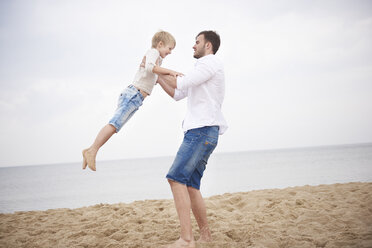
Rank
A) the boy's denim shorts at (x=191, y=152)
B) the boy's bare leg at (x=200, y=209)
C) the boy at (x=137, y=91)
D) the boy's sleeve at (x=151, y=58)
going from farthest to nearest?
1. the boy at (x=137, y=91)
2. the boy's sleeve at (x=151, y=58)
3. the boy's bare leg at (x=200, y=209)
4. the boy's denim shorts at (x=191, y=152)

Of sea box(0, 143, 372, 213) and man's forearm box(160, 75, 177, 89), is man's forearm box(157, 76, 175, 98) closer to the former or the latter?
man's forearm box(160, 75, 177, 89)

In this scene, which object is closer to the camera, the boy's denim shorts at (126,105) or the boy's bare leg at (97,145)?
the boy's bare leg at (97,145)

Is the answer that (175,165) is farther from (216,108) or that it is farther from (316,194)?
(316,194)

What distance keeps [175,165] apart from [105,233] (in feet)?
5.20

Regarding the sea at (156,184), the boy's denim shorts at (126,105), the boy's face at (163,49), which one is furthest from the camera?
the sea at (156,184)

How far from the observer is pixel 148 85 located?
3.62 m

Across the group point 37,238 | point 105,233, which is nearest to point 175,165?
point 105,233

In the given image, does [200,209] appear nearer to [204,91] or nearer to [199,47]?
[204,91]

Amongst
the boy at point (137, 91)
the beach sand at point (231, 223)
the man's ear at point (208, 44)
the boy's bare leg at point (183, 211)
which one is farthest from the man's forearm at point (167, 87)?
the beach sand at point (231, 223)

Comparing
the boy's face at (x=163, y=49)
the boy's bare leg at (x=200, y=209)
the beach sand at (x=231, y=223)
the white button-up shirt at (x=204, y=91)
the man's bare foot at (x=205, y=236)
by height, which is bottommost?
the beach sand at (x=231, y=223)

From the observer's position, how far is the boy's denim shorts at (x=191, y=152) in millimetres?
2643

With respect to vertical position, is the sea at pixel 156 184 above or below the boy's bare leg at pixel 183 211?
below

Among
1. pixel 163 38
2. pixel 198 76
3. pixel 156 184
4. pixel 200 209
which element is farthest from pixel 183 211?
pixel 156 184

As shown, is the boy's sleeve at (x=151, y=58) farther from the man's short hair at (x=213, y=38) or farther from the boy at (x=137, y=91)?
the man's short hair at (x=213, y=38)
